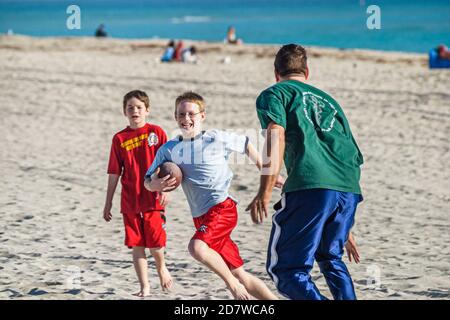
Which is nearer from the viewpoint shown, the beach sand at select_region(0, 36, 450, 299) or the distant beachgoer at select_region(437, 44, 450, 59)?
the beach sand at select_region(0, 36, 450, 299)

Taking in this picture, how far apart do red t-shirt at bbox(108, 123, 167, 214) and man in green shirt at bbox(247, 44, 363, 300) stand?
1235mm

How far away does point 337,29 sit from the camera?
53.6 meters

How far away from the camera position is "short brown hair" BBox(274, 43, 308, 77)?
4473 millimetres

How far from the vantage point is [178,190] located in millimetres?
9383

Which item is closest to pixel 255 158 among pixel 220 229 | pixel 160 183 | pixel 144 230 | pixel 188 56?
pixel 220 229

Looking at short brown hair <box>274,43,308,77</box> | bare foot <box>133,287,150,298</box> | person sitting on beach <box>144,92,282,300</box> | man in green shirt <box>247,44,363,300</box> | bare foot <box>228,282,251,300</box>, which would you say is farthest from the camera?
bare foot <box>133,287,150,298</box>

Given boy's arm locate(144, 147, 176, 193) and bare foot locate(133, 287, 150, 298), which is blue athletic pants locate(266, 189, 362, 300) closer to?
boy's arm locate(144, 147, 176, 193)

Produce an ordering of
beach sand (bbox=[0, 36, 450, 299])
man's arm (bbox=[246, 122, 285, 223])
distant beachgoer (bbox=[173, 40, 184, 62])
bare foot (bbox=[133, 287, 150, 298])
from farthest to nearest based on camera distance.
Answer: distant beachgoer (bbox=[173, 40, 184, 62])
beach sand (bbox=[0, 36, 450, 299])
bare foot (bbox=[133, 287, 150, 298])
man's arm (bbox=[246, 122, 285, 223])

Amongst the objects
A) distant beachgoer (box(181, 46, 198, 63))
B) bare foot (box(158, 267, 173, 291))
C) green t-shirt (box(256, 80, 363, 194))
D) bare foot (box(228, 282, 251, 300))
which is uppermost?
distant beachgoer (box(181, 46, 198, 63))

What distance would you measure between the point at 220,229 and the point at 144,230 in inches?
34.2

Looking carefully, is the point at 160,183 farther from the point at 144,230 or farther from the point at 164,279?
the point at 164,279

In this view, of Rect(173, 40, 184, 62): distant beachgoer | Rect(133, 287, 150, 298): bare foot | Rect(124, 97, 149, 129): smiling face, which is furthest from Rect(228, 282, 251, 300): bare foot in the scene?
Rect(173, 40, 184, 62): distant beachgoer

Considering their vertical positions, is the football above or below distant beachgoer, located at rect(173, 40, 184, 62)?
below

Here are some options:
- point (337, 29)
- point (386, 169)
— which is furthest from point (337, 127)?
point (337, 29)
